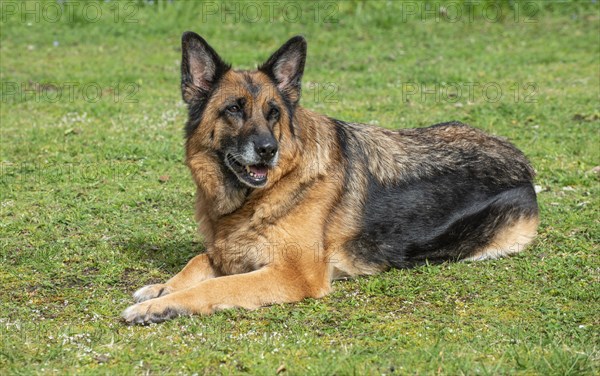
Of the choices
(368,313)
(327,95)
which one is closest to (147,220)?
(368,313)

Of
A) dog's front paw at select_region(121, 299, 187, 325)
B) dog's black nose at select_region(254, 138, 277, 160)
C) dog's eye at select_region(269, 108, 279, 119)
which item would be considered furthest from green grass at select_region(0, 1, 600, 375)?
dog's eye at select_region(269, 108, 279, 119)

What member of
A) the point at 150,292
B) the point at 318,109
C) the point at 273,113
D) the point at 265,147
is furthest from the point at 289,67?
the point at 318,109

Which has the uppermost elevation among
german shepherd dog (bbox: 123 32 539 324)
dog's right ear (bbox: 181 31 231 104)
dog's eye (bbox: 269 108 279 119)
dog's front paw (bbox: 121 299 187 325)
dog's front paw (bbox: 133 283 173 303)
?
dog's right ear (bbox: 181 31 231 104)

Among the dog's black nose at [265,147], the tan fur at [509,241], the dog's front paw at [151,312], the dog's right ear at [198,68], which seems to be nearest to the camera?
the dog's front paw at [151,312]

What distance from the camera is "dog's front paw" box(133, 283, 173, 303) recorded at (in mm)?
6531

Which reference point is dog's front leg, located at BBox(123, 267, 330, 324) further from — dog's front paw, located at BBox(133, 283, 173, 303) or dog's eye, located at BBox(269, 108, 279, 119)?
dog's eye, located at BBox(269, 108, 279, 119)

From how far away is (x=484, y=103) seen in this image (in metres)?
12.4

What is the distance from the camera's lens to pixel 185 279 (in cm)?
683

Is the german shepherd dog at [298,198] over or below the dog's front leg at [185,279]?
over

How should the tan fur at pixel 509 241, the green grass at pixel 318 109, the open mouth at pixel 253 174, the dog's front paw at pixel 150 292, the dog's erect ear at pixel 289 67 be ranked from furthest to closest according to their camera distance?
the tan fur at pixel 509 241, the dog's erect ear at pixel 289 67, the open mouth at pixel 253 174, the dog's front paw at pixel 150 292, the green grass at pixel 318 109

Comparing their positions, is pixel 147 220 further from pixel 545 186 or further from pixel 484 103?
pixel 484 103

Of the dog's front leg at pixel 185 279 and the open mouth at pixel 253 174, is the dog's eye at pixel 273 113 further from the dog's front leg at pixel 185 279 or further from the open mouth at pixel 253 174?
the dog's front leg at pixel 185 279


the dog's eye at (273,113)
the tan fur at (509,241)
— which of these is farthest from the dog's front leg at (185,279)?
the tan fur at (509,241)

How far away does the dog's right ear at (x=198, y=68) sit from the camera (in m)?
6.79
